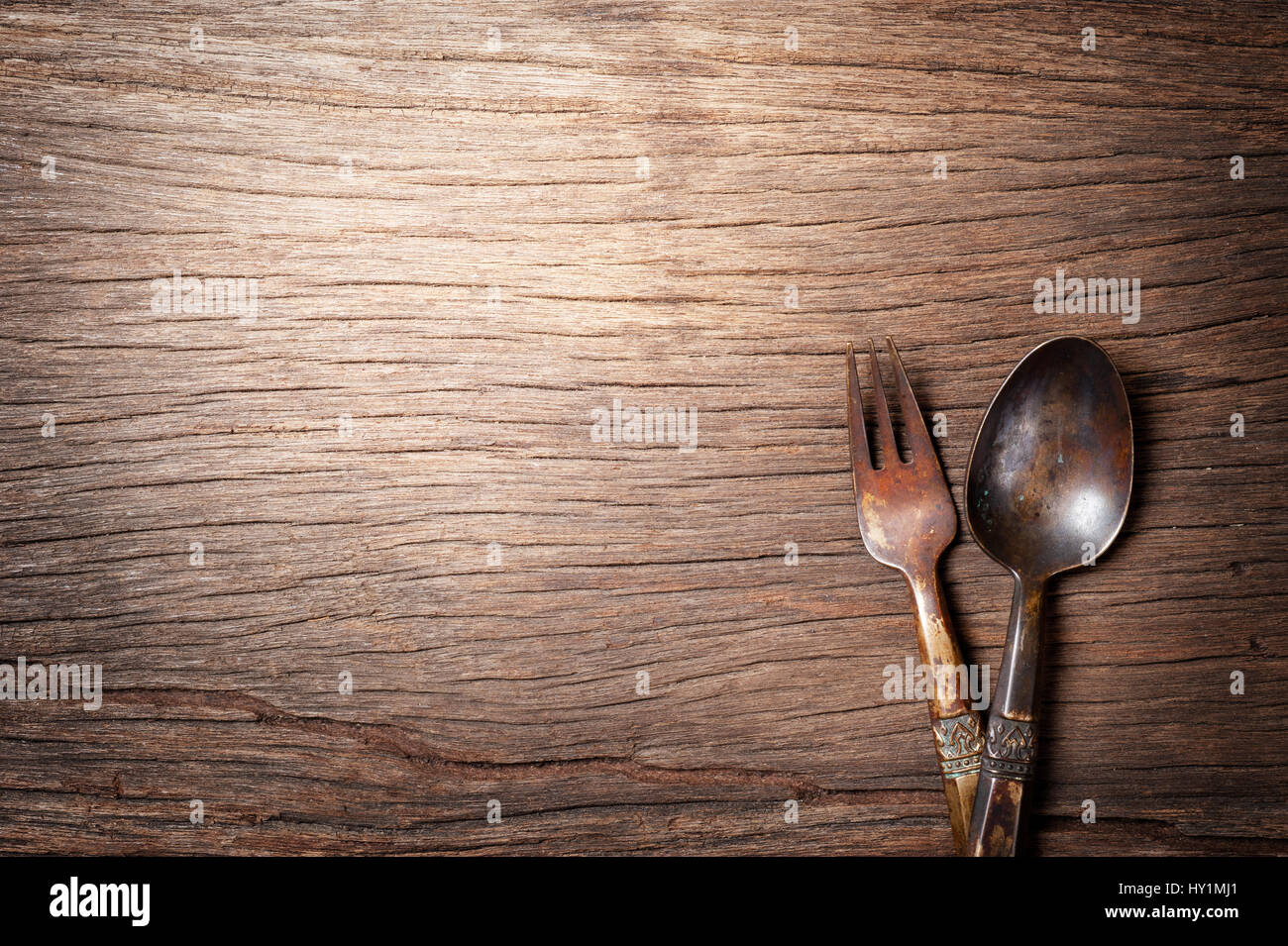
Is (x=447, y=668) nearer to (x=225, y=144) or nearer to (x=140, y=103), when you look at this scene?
(x=225, y=144)

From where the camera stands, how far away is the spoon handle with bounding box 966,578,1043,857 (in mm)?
1005

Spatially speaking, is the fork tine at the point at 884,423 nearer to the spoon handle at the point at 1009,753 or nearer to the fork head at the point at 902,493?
the fork head at the point at 902,493

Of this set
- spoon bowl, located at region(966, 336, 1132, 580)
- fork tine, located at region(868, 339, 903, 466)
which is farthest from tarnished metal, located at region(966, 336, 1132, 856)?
fork tine, located at region(868, 339, 903, 466)

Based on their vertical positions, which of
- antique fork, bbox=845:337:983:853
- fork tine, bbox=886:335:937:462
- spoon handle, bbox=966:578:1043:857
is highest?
fork tine, bbox=886:335:937:462

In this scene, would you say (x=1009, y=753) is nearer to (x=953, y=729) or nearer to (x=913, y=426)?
(x=953, y=729)

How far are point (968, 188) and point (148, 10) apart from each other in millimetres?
1260

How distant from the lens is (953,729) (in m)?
1.04

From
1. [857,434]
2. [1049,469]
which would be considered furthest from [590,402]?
[1049,469]

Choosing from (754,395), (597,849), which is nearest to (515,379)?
(754,395)

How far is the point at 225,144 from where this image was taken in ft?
3.91

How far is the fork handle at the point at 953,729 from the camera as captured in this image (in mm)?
1039

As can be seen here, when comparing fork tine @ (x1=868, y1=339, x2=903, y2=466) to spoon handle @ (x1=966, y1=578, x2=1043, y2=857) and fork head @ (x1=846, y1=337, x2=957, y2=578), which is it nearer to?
fork head @ (x1=846, y1=337, x2=957, y2=578)

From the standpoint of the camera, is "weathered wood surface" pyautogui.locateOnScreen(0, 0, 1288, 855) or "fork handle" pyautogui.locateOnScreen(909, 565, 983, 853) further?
"weathered wood surface" pyautogui.locateOnScreen(0, 0, 1288, 855)

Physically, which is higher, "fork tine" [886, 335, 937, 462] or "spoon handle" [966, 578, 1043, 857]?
"fork tine" [886, 335, 937, 462]
